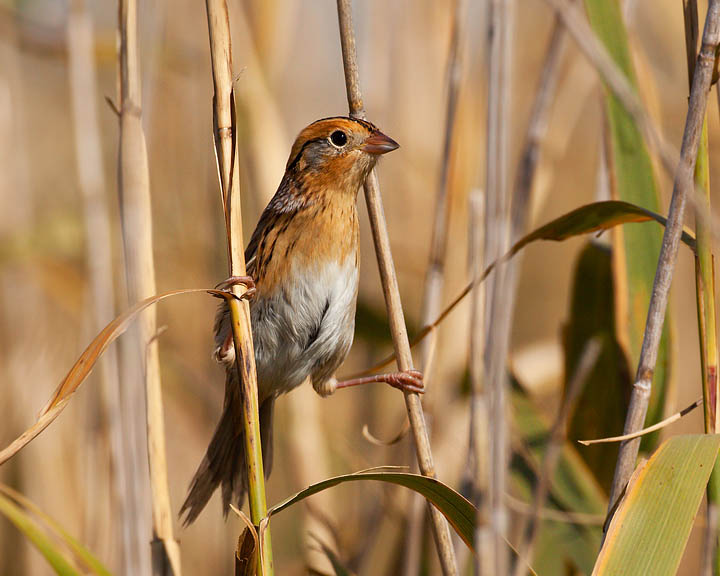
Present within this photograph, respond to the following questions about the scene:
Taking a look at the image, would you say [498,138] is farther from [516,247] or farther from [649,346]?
[649,346]

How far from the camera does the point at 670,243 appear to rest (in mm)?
1251

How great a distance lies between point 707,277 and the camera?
123 centimetres

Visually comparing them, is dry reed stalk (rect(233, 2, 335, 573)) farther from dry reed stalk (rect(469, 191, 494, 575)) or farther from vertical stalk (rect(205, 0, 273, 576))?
vertical stalk (rect(205, 0, 273, 576))

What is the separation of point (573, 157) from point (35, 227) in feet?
8.69

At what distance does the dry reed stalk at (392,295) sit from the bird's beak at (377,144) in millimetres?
316

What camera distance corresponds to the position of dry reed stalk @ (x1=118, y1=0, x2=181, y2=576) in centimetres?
137

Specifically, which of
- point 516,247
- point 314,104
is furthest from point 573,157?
point 516,247

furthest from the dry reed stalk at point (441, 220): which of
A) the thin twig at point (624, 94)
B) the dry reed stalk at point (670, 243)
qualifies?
the thin twig at point (624, 94)

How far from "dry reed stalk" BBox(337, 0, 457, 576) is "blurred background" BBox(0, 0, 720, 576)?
27.3 inches

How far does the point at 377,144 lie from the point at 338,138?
0.39ft

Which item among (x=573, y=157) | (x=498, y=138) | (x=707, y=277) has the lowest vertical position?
(x=707, y=277)

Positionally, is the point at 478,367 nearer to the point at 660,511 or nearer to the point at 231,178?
the point at 660,511

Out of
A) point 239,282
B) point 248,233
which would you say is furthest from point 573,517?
point 248,233

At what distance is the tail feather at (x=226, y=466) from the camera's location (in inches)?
69.5
